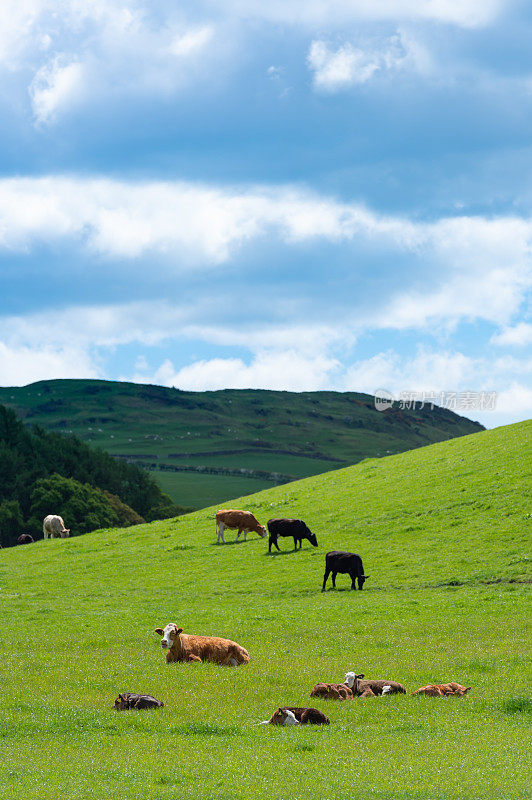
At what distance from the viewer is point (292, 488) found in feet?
188

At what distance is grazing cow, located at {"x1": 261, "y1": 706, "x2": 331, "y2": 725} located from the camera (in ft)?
45.8

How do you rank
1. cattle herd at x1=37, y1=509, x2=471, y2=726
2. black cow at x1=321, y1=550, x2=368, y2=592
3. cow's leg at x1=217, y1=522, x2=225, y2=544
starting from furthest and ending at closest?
1. cow's leg at x1=217, y1=522, x2=225, y2=544
2. black cow at x1=321, y1=550, x2=368, y2=592
3. cattle herd at x1=37, y1=509, x2=471, y2=726

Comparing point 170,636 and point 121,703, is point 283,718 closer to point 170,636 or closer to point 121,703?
point 121,703

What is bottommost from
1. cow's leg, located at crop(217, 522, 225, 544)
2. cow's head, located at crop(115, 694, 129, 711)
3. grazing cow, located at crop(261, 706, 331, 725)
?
cow's head, located at crop(115, 694, 129, 711)

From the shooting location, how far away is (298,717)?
1408cm

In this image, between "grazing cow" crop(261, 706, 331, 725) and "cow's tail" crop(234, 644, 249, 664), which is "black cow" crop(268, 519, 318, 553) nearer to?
"cow's tail" crop(234, 644, 249, 664)

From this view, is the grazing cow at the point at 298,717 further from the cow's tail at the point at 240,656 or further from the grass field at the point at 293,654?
the cow's tail at the point at 240,656

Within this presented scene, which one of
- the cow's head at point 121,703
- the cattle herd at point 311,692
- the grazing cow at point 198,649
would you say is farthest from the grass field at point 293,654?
the grazing cow at point 198,649

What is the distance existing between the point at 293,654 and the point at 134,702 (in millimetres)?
5857

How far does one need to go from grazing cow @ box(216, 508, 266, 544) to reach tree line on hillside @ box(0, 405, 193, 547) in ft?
115

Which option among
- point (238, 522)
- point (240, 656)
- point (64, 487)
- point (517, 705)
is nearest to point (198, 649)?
point (240, 656)

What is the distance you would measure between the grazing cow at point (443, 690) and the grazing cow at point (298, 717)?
2642 mm

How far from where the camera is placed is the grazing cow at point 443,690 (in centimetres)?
1562

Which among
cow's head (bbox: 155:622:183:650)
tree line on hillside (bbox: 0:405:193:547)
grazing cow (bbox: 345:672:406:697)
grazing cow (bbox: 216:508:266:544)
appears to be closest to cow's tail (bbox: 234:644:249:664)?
cow's head (bbox: 155:622:183:650)
